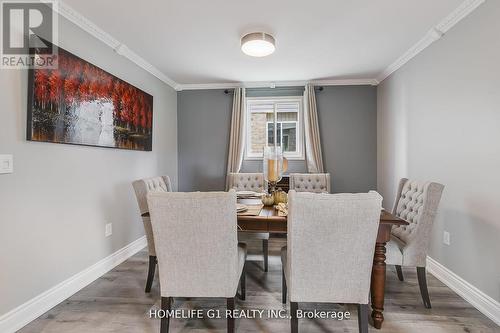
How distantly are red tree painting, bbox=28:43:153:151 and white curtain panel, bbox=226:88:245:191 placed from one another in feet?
4.85

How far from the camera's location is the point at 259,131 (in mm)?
4324

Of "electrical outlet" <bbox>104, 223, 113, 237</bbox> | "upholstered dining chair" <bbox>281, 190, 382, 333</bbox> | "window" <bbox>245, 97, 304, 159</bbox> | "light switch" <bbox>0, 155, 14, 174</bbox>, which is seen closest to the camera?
"upholstered dining chair" <bbox>281, 190, 382, 333</bbox>

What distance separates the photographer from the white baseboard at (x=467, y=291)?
178 centimetres

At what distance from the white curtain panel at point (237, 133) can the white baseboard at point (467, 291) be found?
2816 millimetres

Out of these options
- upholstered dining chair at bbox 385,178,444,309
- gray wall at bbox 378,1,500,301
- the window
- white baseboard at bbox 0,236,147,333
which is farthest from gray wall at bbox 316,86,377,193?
white baseboard at bbox 0,236,147,333

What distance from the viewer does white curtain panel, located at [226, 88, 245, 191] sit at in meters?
4.12

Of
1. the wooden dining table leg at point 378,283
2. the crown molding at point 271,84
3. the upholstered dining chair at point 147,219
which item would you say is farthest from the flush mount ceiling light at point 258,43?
the wooden dining table leg at point 378,283

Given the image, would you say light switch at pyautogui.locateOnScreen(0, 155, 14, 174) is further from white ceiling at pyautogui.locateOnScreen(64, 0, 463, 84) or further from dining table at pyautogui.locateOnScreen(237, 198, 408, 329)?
dining table at pyautogui.locateOnScreen(237, 198, 408, 329)

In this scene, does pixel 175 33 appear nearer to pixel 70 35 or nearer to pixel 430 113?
pixel 70 35

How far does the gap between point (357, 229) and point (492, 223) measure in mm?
1345

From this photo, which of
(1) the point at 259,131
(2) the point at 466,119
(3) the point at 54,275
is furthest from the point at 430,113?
(3) the point at 54,275

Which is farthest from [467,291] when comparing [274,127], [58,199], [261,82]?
[261,82]

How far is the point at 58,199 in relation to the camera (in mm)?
2025

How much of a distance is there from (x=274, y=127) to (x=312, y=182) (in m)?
1.33
